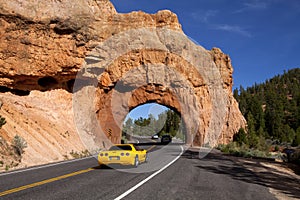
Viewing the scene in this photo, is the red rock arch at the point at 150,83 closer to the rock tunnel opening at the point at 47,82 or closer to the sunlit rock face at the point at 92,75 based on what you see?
the sunlit rock face at the point at 92,75

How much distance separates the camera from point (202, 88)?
37.9 meters

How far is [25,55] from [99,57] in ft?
22.6

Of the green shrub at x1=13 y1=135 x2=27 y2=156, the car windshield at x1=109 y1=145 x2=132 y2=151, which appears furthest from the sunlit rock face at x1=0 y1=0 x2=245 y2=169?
the car windshield at x1=109 y1=145 x2=132 y2=151

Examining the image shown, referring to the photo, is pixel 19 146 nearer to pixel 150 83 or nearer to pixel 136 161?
pixel 136 161

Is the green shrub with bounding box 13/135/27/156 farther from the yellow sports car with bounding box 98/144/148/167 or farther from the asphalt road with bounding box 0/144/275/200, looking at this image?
the asphalt road with bounding box 0/144/275/200

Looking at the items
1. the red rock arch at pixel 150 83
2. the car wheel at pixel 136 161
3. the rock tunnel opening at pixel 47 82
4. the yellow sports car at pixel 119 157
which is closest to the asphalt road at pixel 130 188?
the yellow sports car at pixel 119 157

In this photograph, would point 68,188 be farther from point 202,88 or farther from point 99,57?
point 202,88

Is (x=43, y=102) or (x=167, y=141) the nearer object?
(x=43, y=102)

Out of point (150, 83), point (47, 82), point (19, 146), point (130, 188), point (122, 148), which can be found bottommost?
point (130, 188)

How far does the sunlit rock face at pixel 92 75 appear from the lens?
2369 centimetres

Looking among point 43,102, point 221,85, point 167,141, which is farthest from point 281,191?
point 167,141

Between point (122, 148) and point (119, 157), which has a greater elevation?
point (122, 148)

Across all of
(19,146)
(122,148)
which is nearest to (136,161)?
(122,148)

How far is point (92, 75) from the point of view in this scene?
28672mm
